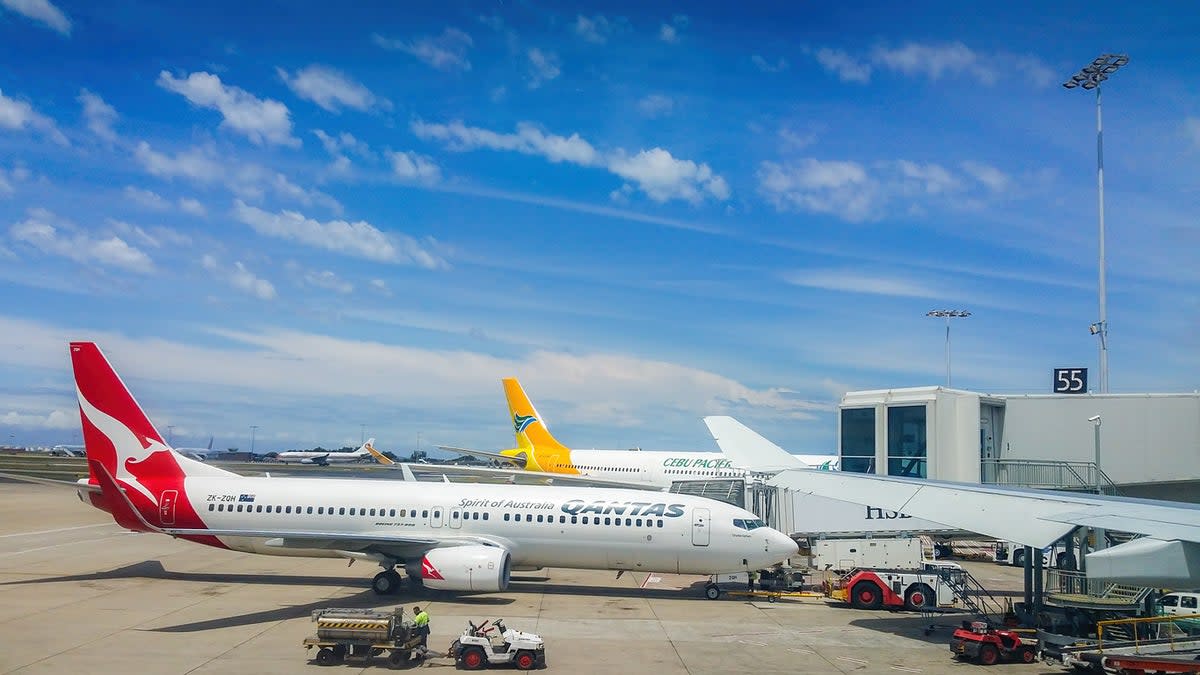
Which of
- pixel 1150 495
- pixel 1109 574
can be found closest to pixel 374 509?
pixel 1109 574

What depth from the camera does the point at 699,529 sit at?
29.8 meters

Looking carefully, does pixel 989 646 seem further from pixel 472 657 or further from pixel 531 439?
pixel 531 439

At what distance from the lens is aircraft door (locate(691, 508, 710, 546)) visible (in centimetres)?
2969

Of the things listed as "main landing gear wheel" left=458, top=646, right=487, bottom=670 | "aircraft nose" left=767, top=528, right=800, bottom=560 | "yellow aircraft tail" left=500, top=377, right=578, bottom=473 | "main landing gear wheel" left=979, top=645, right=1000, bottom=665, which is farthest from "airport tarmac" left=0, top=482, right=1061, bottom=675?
"yellow aircraft tail" left=500, top=377, right=578, bottom=473

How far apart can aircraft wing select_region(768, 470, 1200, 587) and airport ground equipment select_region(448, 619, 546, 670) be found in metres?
9.40

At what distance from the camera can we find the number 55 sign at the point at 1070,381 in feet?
133

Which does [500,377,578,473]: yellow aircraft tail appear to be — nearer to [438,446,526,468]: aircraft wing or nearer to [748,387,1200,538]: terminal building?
[438,446,526,468]: aircraft wing

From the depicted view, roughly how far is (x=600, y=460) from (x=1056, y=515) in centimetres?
4909

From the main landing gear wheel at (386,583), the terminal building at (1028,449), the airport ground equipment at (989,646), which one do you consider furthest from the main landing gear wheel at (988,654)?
the main landing gear wheel at (386,583)

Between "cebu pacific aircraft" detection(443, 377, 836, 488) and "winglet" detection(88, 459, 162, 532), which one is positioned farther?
"cebu pacific aircraft" detection(443, 377, 836, 488)

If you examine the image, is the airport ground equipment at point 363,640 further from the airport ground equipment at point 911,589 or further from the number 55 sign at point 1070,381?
the number 55 sign at point 1070,381

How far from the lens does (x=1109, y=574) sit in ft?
46.9

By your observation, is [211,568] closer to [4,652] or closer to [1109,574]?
[4,652]

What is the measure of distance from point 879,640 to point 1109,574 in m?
10.7
